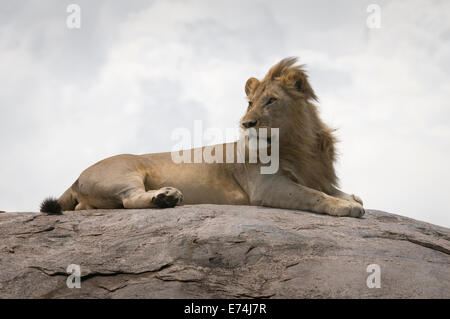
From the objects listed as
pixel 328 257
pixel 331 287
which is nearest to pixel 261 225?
pixel 328 257

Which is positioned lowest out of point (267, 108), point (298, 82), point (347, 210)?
point (347, 210)

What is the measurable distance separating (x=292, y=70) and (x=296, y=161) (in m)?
1.22

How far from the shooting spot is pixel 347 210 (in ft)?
19.1

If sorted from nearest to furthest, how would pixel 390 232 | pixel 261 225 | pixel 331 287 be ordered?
pixel 331 287, pixel 261 225, pixel 390 232

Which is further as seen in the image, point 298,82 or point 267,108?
point 298,82

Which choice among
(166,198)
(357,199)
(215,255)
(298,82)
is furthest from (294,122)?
(215,255)

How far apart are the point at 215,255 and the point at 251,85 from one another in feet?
10.3

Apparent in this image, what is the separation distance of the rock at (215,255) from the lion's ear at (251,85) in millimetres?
1869

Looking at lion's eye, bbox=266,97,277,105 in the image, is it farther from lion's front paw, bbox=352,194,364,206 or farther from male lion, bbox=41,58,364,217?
lion's front paw, bbox=352,194,364,206

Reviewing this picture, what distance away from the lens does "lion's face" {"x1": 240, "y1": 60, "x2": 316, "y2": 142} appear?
632 cm

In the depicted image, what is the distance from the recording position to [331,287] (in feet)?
12.3

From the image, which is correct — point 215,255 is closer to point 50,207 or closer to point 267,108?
point 50,207

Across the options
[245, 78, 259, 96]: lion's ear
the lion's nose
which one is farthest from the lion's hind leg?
[245, 78, 259, 96]: lion's ear
